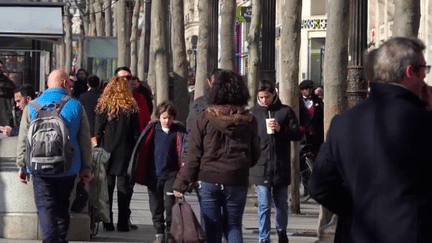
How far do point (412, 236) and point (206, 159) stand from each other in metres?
4.58

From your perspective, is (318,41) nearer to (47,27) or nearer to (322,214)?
(47,27)

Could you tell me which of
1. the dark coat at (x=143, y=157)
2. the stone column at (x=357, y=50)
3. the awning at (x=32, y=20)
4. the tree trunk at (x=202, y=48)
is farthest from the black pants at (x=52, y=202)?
the awning at (x=32, y=20)

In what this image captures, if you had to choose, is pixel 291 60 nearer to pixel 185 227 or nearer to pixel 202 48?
pixel 202 48

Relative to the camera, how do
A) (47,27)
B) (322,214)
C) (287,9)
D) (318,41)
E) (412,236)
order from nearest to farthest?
(412,236) < (322,214) < (287,9) < (47,27) < (318,41)

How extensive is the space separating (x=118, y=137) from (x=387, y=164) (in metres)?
9.31

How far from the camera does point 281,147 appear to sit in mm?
12836

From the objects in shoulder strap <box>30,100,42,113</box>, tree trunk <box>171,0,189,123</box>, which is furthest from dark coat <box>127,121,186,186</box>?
tree trunk <box>171,0,189,123</box>

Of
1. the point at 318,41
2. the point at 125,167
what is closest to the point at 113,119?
the point at 125,167

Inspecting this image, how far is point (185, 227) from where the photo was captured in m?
10.2

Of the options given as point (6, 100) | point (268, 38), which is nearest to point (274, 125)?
point (268, 38)

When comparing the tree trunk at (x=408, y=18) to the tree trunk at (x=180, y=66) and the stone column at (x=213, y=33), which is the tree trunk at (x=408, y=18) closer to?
the stone column at (x=213, y=33)

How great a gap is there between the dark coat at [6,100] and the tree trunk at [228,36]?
12.6 ft

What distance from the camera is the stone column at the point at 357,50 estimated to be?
12211 millimetres

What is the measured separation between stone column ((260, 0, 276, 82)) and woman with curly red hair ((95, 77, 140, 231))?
4.94 meters
